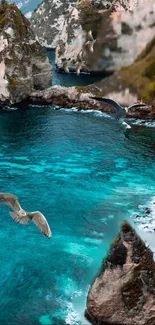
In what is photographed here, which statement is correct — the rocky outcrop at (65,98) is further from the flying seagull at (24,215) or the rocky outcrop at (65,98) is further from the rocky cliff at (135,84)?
the flying seagull at (24,215)

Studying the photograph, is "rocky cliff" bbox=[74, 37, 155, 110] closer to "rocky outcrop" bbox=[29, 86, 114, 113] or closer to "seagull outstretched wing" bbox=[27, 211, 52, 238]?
"rocky outcrop" bbox=[29, 86, 114, 113]

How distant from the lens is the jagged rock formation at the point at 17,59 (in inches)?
4486

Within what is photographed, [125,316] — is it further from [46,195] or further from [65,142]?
[65,142]

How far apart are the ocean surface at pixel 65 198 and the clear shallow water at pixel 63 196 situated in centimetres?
10

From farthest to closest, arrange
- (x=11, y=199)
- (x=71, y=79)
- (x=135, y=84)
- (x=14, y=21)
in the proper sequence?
(x=71, y=79) < (x=14, y=21) < (x=135, y=84) < (x=11, y=199)

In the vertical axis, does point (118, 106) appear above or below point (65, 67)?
above

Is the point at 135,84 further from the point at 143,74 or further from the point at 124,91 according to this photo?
the point at 124,91

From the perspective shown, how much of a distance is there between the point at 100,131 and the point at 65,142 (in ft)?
29.6

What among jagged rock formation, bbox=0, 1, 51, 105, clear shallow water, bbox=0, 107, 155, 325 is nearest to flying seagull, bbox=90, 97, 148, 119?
clear shallow water, bbox=0, 107, 155, 325

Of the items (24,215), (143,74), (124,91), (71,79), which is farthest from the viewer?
(71,79)

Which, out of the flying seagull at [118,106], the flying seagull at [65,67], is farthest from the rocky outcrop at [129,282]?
the flying seagull at [65,67]

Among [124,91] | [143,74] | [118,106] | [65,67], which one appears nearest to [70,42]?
[65,67]

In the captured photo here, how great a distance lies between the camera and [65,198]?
6762 cm

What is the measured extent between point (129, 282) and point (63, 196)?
30.3m
